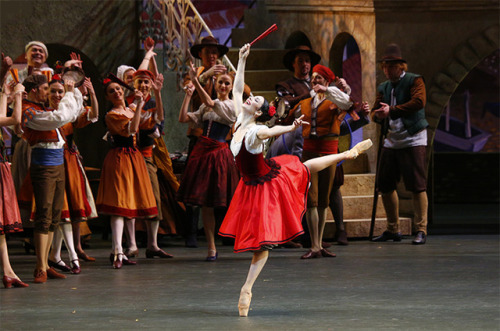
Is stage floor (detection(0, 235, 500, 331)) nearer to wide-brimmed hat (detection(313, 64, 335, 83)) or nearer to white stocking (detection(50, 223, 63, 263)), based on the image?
white stocking (detection(50, 223, 63, 263))

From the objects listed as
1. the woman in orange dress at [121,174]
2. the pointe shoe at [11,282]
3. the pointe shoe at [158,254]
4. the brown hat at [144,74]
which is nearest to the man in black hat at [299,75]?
the brown hat at [144,74]

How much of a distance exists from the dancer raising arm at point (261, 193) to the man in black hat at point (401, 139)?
3.33m

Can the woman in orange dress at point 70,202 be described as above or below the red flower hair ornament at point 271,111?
below

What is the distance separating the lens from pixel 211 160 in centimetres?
828

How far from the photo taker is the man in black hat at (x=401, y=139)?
922cm

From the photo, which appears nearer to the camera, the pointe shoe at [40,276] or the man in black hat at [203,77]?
the pointe shoe at [40,276]

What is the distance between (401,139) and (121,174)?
9.64ft

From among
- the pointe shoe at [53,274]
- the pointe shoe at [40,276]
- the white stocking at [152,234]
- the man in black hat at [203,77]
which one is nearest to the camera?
the pointe shoe at [40,276]

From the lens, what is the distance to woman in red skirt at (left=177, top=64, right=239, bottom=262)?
816 cm

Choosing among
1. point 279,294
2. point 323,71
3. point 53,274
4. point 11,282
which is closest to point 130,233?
point 53,274

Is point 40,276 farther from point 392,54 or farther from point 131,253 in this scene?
point 392,54

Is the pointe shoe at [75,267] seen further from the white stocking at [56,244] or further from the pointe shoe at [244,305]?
the pointe shoe at [244,305]

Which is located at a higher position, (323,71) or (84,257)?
(323,71)

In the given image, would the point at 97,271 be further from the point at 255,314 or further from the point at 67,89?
the point at 255,314
